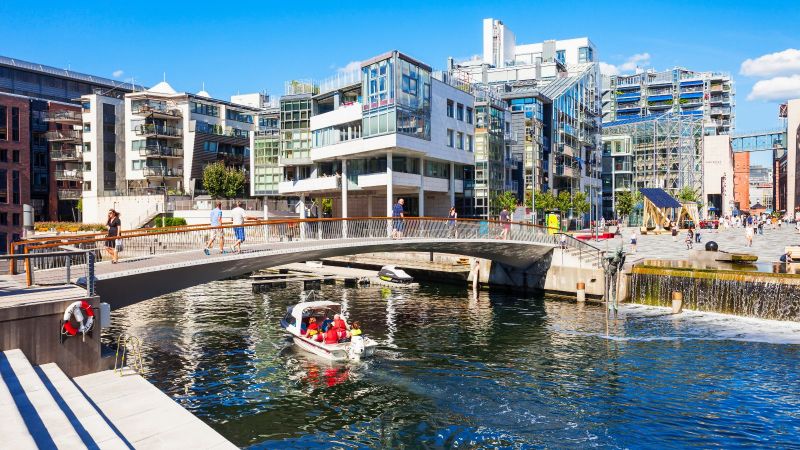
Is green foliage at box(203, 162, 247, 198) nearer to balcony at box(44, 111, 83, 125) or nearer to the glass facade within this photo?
balcony at box(44, 111, 83, 125)

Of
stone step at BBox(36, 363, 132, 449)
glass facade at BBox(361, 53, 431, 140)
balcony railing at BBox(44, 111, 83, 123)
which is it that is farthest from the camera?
balcony railing at BBox(44, 111, 83, 123)

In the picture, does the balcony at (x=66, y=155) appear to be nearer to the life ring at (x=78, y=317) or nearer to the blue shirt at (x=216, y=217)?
the blue shirt at (x=216, y=217)

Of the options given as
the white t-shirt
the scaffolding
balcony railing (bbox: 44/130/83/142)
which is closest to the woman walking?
the white t-shirt

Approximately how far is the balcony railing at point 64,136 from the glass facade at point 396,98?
58222mm

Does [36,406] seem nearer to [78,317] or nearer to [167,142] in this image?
[78,317]

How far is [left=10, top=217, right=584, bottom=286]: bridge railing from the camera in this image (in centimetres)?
2291

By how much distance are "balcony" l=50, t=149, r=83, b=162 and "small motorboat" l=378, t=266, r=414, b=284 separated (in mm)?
63945

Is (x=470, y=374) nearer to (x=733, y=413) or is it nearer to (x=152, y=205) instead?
(x=733, y=413)

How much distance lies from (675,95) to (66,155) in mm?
156998

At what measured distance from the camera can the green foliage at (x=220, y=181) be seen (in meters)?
85.1

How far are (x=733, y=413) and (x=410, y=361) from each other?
12.8 m

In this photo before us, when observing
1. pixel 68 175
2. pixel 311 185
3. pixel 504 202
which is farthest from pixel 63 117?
pixel 504 202

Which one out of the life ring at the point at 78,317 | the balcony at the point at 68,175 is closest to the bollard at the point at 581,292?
the life ring at the point at 78,317

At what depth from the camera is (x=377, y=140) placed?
187 ft
